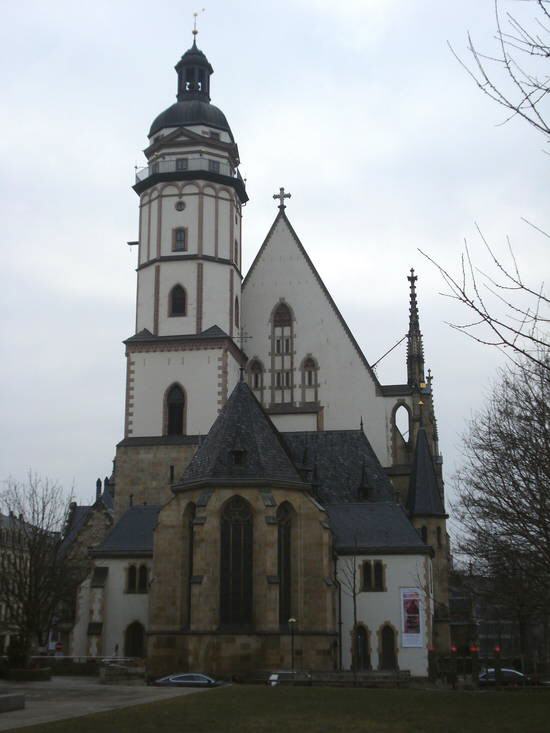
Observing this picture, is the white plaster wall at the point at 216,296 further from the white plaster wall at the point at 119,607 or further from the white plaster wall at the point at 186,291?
the white plaster wall at the point at 119,607

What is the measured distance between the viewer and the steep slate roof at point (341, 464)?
5597 cm

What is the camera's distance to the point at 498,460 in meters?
33.2

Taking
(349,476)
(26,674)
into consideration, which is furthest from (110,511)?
(26,674)

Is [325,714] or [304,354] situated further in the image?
[304,354]

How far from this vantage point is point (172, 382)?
189 feet

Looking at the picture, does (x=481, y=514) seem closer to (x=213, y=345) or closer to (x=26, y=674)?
(x=26, y=674)

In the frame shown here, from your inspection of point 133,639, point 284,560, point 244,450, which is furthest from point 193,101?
point 133,639

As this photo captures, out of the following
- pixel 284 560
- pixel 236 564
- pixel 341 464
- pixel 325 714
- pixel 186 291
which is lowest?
pixel 325 714

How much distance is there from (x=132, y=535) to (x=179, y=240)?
17893 millimetres

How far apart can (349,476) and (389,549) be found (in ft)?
23.0

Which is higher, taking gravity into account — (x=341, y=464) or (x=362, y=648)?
(x=341, y=464)

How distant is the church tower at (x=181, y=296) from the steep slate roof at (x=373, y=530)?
369 inches

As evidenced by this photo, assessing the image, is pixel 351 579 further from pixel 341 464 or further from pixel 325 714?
pixel 325 714

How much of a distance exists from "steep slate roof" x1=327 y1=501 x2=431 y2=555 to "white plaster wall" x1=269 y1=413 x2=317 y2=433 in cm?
705
